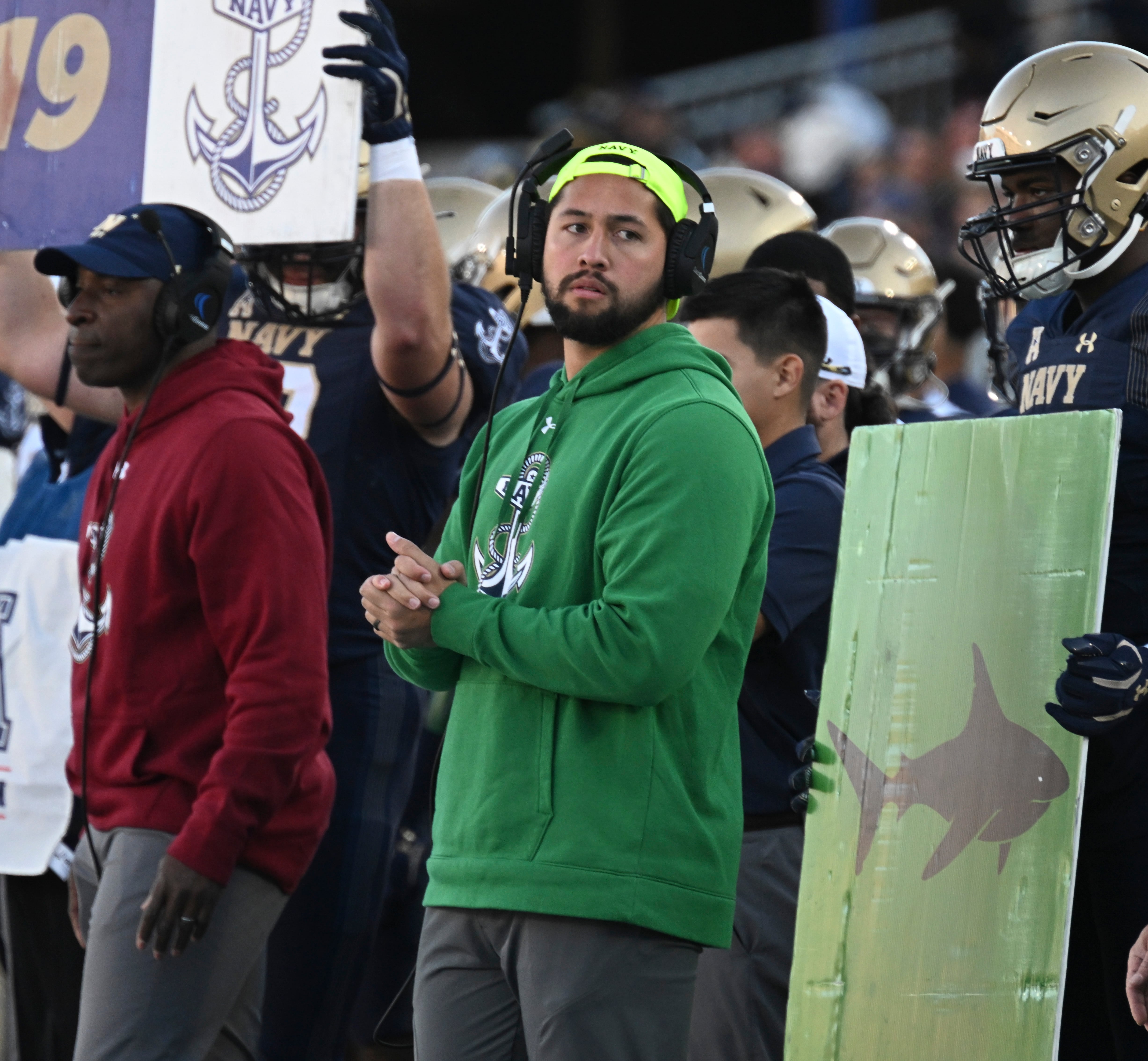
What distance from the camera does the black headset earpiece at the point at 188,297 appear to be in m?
3.47

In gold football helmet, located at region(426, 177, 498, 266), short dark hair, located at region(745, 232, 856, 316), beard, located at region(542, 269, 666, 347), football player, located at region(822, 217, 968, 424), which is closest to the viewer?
beard, located at region(542, 269, 666, 347)

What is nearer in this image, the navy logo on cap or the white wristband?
the navy logo on cap

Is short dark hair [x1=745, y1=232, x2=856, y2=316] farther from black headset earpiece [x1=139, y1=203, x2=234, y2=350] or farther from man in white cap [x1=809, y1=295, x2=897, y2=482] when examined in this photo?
black headset earpiece [x1=139, y1=203, x2=234, y2=350]

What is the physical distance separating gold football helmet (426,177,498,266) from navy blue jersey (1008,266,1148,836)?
3319mm

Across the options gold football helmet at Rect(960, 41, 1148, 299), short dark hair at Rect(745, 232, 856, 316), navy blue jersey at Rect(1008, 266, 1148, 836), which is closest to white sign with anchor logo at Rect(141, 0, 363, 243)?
short dark hair at Rect(745, 232, 856, 316)

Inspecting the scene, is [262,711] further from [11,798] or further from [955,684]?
[11,798]

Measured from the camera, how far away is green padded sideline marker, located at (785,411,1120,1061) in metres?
2.92

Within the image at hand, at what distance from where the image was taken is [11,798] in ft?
14.0

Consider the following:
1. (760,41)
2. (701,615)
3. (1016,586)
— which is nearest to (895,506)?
(1016,586)

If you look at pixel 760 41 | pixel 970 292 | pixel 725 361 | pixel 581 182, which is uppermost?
pixel 760 41

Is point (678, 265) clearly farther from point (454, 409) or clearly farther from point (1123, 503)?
point (454, 409)

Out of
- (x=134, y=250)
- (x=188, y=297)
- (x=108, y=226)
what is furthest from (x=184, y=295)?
(x=108, y=226)

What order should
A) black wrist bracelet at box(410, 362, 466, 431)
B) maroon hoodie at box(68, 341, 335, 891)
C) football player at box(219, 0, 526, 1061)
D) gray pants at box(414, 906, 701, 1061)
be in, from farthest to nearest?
black wrist bracelet at box(410, 362, 466, 431)
football player at box(219, 0, 526, 1061)
maroon hoodie at box(68, 341, 335, 891)
gray pants at box(414, 906, 701, 1061)

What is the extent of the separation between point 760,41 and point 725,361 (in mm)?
15863
